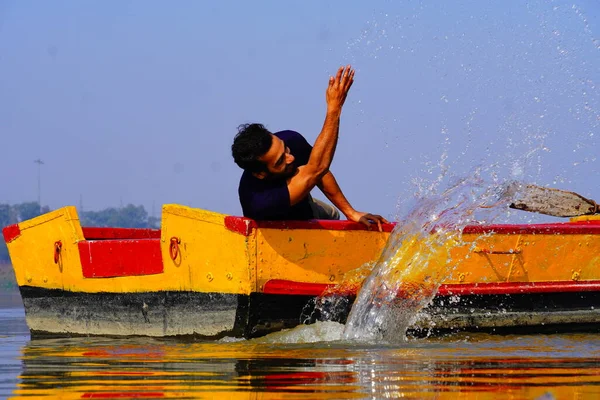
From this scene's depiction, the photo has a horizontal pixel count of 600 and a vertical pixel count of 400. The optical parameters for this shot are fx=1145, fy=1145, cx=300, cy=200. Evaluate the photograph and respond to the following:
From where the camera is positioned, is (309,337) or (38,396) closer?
(38,396)

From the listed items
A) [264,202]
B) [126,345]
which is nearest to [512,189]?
[264,202]

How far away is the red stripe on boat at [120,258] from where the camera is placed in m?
8.88

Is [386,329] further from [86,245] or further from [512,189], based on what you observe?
[86,245]

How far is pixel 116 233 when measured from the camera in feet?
38.0

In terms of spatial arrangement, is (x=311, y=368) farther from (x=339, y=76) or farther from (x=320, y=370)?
(x=339, y=76)

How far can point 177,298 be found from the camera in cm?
863

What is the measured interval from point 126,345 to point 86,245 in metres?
1.48

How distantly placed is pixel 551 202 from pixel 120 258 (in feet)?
11.9

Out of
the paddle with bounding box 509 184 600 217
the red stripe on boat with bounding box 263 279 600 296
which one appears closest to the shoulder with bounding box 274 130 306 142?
the red stripe on boat with bounding box 263 279 600 296

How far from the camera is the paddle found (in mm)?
9391

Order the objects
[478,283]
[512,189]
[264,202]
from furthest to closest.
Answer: [512,189] → [478,283] → [264,202]

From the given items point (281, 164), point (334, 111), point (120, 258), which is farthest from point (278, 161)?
point (120, 258)

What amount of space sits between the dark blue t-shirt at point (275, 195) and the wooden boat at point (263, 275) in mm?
101

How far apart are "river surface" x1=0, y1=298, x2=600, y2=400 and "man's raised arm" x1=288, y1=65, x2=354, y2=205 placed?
3.39 feet
